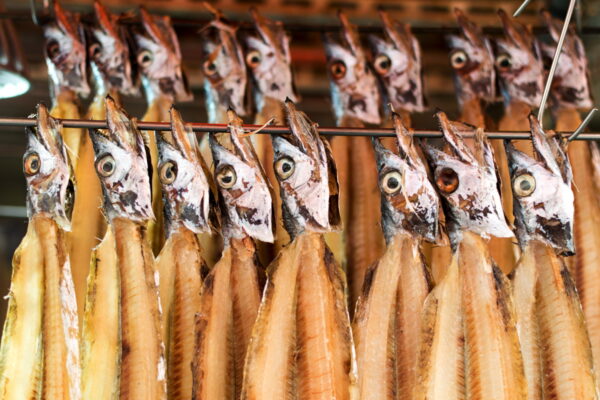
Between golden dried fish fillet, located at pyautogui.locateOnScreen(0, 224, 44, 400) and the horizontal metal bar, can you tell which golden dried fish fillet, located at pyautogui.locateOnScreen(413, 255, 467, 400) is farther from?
golden dried fish fillet, located at pyautogui.locateOnScreen(0, 224, 44, 400)

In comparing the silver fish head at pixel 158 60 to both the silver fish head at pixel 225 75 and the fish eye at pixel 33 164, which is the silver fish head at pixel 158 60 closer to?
the silver fish head at pixel 225 75

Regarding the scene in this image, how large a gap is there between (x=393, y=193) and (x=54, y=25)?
4.83 ft

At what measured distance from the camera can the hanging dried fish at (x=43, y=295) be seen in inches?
78.1

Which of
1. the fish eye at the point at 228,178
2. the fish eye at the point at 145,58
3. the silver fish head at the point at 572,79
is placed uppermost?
the fish eye at the point at 145,58

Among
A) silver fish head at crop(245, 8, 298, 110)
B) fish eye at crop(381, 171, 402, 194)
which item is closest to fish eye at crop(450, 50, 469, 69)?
silver fish head at crop(245, 8, 298, 110)

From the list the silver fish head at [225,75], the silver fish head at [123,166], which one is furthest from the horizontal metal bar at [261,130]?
the silver fish head at [225,75]

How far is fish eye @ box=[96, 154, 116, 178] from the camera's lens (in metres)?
2.11

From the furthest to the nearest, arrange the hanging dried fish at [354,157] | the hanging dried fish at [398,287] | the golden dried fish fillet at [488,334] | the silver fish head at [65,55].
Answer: the silver fish head at [65,55], the hanging dried fish at [354,157], the hanging dried fish at [398,287], the golden dried fish fillet at [488,334]

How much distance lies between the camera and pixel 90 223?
252 centimetres

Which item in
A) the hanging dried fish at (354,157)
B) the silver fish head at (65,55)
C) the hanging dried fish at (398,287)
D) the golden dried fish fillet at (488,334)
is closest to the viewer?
the golden dried fish fillet at (488,334)

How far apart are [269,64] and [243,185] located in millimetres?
855

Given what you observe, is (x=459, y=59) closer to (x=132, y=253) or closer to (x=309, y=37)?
(x=309, y=37)

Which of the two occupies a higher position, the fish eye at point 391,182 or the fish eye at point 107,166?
the fish eye at point 107,166

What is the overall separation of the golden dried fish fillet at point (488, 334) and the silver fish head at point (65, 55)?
1.53m
